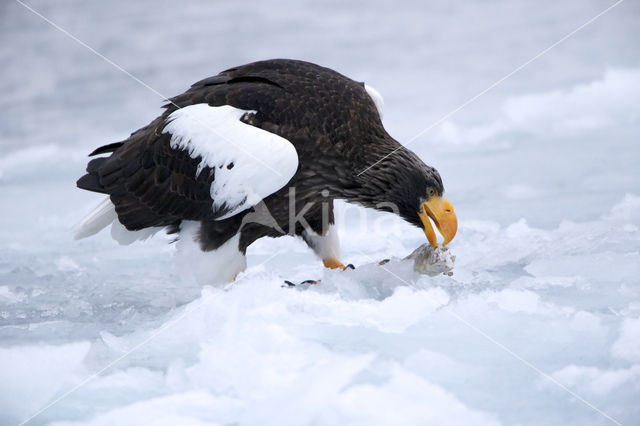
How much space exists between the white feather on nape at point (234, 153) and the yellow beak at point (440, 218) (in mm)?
720

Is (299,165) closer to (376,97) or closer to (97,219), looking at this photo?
(376,97)

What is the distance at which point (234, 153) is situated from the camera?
Answer: 350cm

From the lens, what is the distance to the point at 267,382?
2748mm

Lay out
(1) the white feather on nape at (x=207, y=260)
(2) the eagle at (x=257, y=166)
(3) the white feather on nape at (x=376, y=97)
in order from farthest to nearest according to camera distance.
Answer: (3) the white feather on nape at (x=376, y=97) < (1) the white feather on nape at (x=207, y=260) < (2) the eagle at (x=257, y=166)

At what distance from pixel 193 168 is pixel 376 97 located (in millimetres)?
1298

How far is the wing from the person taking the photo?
Result: 3.44 m

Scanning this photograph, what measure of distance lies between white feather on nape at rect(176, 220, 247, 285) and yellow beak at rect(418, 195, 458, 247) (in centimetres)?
101

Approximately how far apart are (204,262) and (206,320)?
0.49 metres

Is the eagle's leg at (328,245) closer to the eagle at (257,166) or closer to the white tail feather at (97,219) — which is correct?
the eagle at (257,166)

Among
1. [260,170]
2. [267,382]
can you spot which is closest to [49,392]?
[267,382]

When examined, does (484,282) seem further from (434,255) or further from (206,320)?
(206,320)

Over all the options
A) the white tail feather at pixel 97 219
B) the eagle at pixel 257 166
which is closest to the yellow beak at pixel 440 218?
the eagle at pixel 257 166

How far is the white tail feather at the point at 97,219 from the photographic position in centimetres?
404

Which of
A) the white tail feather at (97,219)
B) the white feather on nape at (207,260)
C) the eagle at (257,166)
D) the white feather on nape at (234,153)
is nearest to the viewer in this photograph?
the white feather on nape at (234,153)
